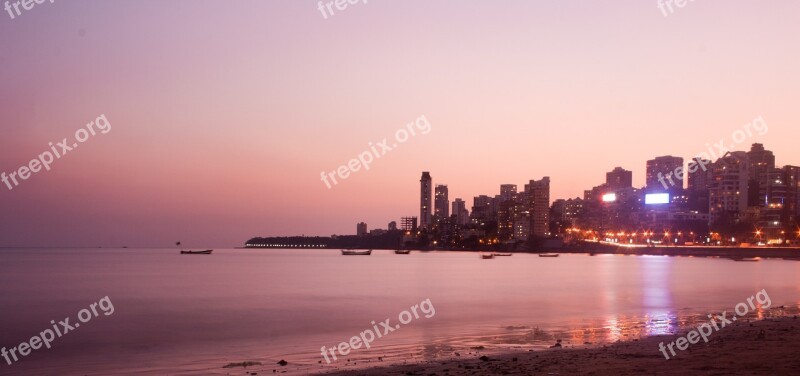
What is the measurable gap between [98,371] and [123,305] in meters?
37.0

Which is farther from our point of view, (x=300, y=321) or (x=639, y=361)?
(x=300, y=321)

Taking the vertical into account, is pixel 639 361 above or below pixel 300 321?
above

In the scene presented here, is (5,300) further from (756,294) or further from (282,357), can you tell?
(756,294)

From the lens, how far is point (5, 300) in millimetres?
65062

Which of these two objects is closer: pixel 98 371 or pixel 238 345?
pixel 98 371

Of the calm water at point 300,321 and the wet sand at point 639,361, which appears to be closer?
the wet sand at point 639,361

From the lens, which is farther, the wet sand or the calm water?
the calm water

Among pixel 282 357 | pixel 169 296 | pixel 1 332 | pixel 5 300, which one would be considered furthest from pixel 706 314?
pixel 5 300

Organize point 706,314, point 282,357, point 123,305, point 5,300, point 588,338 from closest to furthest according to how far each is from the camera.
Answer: point 282,357, point 588,338, point 706,314, point 123,305, point 5,300

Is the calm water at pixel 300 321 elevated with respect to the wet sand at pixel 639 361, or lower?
lower

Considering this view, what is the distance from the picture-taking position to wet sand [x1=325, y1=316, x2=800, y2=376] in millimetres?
18312

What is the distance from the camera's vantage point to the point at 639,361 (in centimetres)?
2053

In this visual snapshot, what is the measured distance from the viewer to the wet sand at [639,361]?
721 inches

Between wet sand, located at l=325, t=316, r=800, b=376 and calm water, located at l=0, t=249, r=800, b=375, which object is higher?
wet sand, located at l=325, t=316, r=800, b=376
